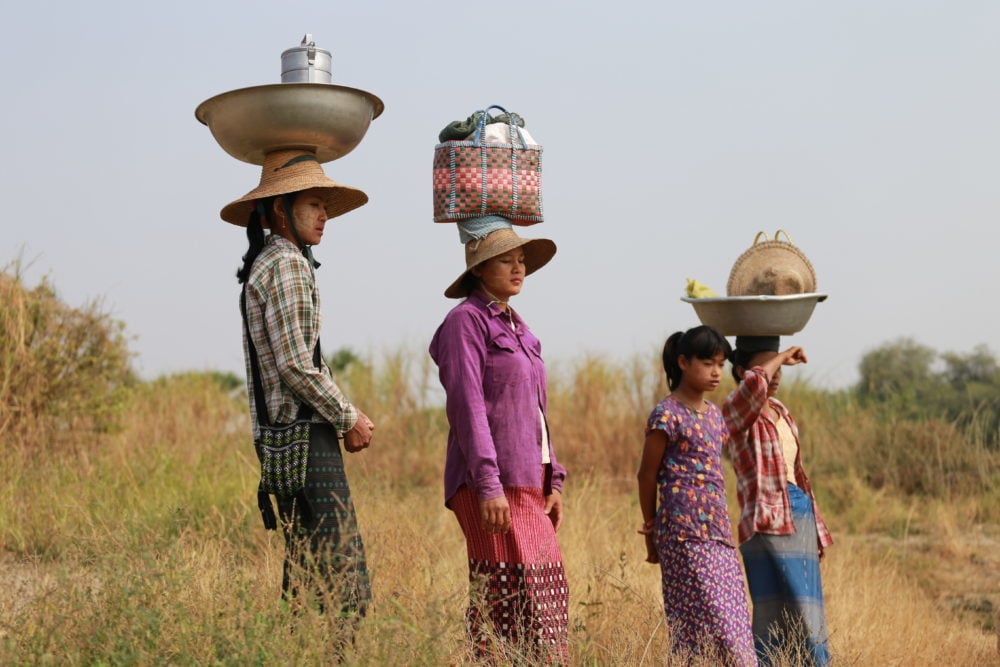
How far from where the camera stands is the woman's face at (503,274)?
14.7 feet

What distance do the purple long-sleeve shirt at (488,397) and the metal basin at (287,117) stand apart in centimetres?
81

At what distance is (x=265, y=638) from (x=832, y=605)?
414 cm

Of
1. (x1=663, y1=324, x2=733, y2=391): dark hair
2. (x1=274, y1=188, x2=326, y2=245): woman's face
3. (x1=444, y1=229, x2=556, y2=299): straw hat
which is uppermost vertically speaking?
(x1=274, y1=188, x2=326, y2=245): woman's face

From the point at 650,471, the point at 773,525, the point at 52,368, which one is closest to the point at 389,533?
the point at 650,471

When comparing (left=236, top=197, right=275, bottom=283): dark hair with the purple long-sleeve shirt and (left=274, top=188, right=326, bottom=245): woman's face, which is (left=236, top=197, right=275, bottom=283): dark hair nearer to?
(left=274, top=188, right=326, bottom=245): woman's face

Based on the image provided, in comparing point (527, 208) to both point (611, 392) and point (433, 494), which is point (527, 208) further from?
point (611, 392)

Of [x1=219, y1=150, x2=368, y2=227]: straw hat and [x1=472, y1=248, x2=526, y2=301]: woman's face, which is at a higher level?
[x1=219, y1=150, x2=368, y2=227]: straw hat

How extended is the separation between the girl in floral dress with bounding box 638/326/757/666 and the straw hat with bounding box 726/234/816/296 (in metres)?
0.53

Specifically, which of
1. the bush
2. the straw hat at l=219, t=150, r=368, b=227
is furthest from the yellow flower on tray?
the bush

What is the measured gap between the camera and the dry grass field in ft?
12.0

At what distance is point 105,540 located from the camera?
4.86m

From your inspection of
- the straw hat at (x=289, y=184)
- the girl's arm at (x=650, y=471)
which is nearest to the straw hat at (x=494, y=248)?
the straw hat at (x=289, y=184)

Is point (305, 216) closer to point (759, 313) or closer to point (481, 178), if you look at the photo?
point (481, 178)

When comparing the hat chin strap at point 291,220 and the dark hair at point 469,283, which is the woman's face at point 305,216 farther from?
the dark hair at point 469,283
